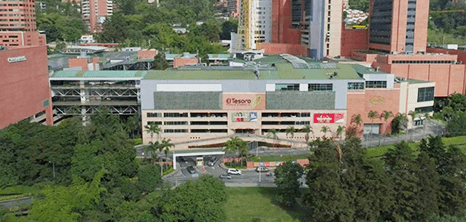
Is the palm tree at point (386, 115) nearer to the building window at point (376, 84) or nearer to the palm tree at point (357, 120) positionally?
the building window at point (376, 84)

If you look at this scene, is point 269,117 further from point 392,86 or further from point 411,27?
point 411,27

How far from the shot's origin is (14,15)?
124000 mm

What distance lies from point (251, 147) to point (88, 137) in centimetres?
2123

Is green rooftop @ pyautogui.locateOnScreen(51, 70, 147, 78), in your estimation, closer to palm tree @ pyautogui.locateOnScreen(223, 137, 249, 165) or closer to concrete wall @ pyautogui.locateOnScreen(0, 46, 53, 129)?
concrete wall @ pyautogui.locateOnScreen(0, 46, 53, 129)

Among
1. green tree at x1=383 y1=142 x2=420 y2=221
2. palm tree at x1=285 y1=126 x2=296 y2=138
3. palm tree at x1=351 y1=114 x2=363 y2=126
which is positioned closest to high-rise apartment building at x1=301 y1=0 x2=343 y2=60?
palm tree at x1=351 y1=114 x2=363 y2=126

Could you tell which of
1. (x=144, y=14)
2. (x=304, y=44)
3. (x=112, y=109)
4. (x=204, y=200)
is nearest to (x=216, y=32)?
(x=144, y=14)

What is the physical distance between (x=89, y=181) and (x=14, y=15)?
9450 cm

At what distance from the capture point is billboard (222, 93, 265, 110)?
64125 mm

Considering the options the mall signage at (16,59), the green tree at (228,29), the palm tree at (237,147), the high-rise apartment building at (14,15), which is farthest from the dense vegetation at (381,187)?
the green tree at (228,29)

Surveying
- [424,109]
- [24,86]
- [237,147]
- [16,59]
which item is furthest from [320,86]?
[16,59]

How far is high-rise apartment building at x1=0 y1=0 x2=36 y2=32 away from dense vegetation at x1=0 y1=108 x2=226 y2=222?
7770 centimetres

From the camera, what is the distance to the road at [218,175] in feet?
169

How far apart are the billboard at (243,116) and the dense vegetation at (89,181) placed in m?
14.0

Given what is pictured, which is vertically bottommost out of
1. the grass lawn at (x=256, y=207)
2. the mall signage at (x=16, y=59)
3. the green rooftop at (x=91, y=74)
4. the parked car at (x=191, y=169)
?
the grass lawn at (x=256, y=207)
